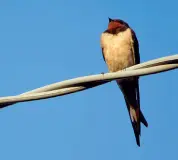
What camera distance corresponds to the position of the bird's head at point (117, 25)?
530 centimetres

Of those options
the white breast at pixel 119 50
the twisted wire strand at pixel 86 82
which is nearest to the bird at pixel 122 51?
the white breast at pixel 119 50

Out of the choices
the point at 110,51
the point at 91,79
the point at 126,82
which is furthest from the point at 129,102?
the point at 91,79

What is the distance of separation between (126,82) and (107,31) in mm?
712

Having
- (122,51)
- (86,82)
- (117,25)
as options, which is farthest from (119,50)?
(86,82)

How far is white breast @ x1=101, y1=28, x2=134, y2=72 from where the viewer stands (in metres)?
5.10

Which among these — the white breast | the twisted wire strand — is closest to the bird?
the white breast

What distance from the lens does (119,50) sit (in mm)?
5105

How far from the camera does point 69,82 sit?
2.12m

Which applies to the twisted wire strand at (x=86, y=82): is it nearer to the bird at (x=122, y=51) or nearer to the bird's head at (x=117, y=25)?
the bird at (x=122, y=51)

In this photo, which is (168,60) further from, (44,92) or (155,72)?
(44,92)

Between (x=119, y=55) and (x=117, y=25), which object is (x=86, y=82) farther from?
(x=117, y=25)

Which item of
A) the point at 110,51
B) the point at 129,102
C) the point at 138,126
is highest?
the point at 110,51

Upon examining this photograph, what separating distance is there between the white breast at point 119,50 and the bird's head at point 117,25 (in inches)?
3.9

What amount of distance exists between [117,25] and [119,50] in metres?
0.46
